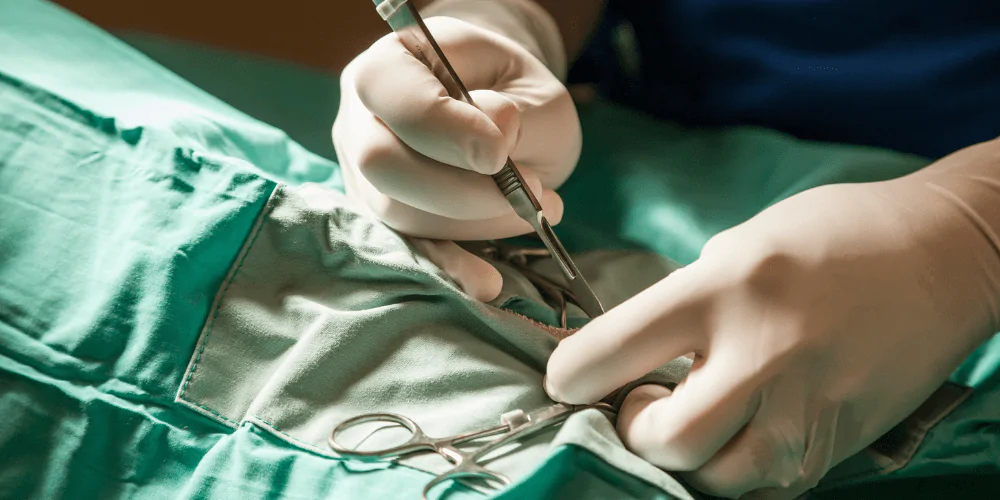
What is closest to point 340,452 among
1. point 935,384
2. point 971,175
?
point 935,384

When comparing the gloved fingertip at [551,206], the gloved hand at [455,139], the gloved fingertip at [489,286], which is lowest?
the gloved fingertip at [489,286]

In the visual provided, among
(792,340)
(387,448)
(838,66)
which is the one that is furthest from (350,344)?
(838,66)

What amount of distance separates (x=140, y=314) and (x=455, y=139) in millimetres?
312

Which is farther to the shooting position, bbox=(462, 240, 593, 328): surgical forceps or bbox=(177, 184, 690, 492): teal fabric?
bbox=(462, 240, 593, 328): surgical forceps

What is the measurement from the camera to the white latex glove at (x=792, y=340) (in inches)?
20.6

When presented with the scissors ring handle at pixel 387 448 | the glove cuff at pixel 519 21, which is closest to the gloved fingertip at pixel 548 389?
the scissors ring handle at pixel 387 448

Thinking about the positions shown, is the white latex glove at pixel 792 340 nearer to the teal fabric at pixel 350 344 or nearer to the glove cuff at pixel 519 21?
the teal fabric at pixel 350 344

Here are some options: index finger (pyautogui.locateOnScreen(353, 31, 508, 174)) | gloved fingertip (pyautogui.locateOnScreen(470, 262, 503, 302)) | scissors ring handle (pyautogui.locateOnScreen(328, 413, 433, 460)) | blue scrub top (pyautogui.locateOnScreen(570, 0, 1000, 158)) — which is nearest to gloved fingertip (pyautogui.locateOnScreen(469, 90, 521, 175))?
index finger (pyautogui.locateOnScreen(353, 31, 508, 174))

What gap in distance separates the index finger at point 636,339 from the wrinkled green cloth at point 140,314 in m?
0.05

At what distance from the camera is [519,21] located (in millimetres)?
920

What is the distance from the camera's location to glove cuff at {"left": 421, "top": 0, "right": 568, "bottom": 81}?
0.87m

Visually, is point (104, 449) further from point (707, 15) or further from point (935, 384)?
point (707, 15)

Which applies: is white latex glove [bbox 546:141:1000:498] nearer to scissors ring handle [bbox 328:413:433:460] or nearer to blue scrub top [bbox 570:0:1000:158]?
scissors ring handle [bbox 328:413:433:460]

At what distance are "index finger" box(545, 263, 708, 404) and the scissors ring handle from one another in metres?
0.12
